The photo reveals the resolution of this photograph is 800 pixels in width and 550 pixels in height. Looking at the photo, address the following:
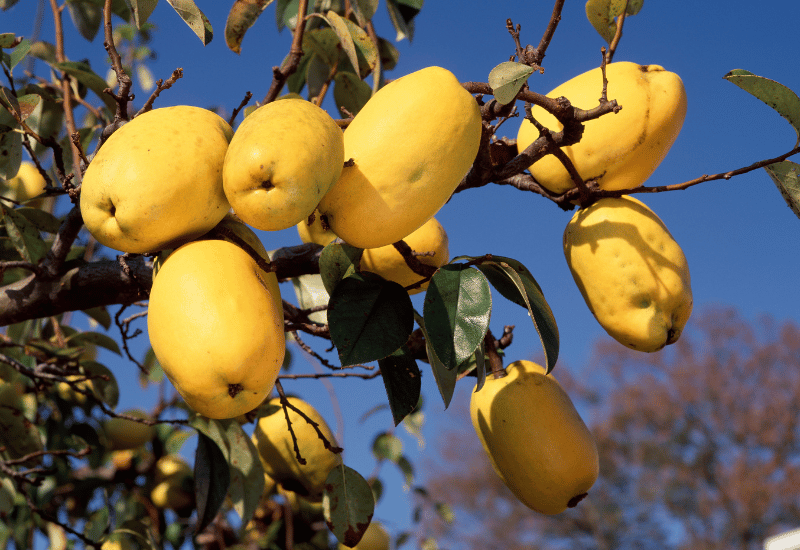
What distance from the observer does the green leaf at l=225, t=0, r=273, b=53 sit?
47.1 inches

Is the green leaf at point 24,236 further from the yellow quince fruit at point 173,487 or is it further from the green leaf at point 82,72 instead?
the yellow quince fruit at point 173,487

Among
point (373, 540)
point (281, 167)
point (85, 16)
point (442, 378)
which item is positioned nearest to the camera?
point (281, 167)

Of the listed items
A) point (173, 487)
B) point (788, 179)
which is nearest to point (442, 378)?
point (788, 179)

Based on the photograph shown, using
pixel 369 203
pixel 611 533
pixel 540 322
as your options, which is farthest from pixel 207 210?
pixel 611 533

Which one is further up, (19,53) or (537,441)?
(19,53)

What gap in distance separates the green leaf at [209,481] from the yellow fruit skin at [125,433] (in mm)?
806

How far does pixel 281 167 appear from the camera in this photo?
580mm

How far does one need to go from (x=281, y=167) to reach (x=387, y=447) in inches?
66.4

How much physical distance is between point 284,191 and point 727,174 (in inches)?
22.1

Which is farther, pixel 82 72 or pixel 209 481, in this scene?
pixel 82 72

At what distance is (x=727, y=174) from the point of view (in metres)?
0.82

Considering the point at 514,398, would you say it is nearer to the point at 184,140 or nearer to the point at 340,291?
the point at 340,291

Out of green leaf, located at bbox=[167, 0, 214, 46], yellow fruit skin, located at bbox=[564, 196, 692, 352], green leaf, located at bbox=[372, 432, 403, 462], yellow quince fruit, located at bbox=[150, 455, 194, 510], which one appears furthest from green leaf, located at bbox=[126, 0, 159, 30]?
green leaf, located at bbox=[372, 432, 403, 462]

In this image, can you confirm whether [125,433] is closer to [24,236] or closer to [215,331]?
[24,236]
